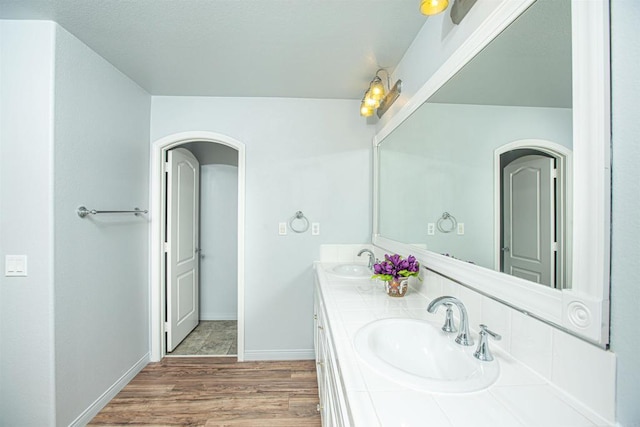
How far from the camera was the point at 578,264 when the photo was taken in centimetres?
70

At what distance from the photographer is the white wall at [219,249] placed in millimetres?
3660

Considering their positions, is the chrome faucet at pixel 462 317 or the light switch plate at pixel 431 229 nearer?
the chrome faucet at pixel 462 317

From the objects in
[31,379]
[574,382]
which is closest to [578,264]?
[574,382]

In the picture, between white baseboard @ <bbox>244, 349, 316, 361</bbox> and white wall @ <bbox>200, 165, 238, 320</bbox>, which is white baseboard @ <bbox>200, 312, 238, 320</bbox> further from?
white baseboard @ <bbox>244, 349, 316, 361</bbox>

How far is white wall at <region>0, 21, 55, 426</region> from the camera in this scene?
1.61 metres

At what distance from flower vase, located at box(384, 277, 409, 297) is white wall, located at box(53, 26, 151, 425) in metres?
1.91

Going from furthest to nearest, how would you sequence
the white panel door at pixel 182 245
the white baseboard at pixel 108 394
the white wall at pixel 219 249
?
the white wall at pixel 219 249 → the white panel door at pixel 182 245 → the white baseboard at pixel 108 394

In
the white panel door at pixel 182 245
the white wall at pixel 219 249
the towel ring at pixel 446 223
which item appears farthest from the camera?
the white wall at pixel 219 249

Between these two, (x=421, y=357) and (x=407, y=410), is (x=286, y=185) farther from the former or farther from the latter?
(x=407, y=410)

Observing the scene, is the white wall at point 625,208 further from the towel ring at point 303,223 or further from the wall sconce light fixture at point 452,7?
the towel ring at point 303,223

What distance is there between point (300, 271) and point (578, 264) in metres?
2.19

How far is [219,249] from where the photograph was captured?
3686mm

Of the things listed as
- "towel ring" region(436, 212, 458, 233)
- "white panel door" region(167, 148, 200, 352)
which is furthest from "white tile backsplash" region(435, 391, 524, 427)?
"white panel door" region(167, 148, 200, 352)

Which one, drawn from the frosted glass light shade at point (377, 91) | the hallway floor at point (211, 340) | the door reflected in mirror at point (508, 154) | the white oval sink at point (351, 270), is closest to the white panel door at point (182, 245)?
the hallway floor at point (211, 340)
